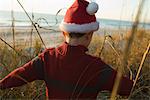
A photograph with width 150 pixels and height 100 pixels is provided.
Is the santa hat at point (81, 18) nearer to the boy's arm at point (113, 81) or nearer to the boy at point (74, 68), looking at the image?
the boy at point (74, 68)

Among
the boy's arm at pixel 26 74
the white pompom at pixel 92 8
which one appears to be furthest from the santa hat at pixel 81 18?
the boy's arm at pixel 26 74

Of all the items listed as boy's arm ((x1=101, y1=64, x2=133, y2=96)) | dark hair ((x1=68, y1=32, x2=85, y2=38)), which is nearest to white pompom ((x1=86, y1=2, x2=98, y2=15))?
dark hair ((x1=68, y1=32, x2=85, y2=38))

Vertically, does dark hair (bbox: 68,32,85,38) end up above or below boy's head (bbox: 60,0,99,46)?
below

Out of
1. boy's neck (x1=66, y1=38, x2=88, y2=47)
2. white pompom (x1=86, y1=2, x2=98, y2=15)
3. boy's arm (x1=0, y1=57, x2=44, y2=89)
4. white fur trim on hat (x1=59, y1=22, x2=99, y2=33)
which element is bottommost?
boy's arm (x1=0, y1=57, x2=44, y2=89)

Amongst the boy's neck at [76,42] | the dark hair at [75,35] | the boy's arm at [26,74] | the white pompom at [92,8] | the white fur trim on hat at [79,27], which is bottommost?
the boy's arm at [26,74]

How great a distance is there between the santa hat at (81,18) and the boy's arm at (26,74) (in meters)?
0.21

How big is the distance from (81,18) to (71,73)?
0.27 m

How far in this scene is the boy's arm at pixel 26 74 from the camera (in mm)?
1737

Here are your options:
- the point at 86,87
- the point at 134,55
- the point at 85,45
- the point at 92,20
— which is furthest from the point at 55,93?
the point at 134,55

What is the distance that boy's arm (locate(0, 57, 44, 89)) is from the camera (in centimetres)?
174

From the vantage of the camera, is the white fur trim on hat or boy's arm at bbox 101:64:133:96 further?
the white fur trim on hat

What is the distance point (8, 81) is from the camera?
1.75 metres

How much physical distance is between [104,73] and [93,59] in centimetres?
8

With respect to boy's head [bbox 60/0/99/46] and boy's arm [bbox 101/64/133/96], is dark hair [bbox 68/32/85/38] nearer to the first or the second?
boy's head [bbox 60/0/99/46]
